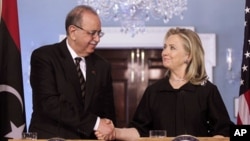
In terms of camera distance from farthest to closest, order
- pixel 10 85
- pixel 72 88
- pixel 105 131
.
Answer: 1. pixel 10 85
2. pixel 72 88
3. pixel 105 131

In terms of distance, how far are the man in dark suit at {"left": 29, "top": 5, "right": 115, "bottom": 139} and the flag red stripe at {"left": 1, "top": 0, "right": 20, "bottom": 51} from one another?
39 centimetres

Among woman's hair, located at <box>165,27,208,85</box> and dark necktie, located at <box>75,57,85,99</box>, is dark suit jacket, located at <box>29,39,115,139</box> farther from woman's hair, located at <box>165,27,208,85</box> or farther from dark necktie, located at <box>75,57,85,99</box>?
woman's hair, located at <box>165,27,208,85</box>

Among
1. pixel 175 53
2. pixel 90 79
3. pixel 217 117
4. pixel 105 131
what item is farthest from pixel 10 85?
pixel 217 117

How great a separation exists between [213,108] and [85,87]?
720 millimetres

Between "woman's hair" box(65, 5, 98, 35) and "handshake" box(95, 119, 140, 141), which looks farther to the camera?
"woman's hair" box(65, 5, 98, 35)

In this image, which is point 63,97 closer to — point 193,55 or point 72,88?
point 72,88

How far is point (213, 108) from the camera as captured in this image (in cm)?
302

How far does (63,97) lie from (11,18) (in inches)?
30.1

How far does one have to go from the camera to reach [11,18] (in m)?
3.49

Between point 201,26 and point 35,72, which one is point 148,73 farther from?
point 35,72

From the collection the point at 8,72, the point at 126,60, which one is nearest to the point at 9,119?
the point at 8,72

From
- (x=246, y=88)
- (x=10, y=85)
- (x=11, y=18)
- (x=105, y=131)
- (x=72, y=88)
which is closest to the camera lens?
(x=105, y=131)

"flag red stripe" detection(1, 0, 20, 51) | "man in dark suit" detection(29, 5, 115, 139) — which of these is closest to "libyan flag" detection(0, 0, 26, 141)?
"flag red stripe" detection(1, 0, 20, 51)

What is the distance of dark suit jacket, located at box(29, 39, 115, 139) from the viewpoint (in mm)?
2979
